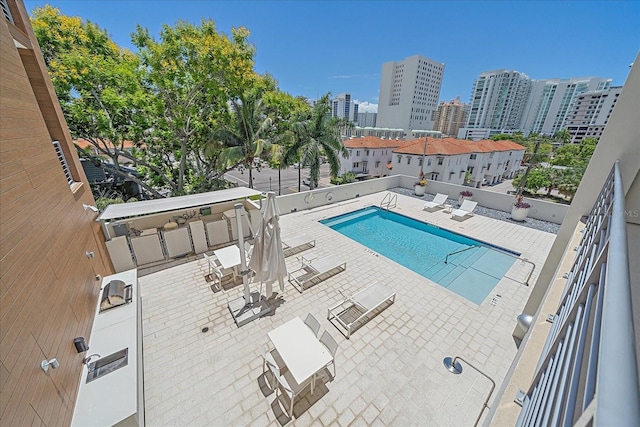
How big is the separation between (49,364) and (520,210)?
57.0 feet

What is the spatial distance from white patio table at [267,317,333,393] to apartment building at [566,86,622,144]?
354 ft

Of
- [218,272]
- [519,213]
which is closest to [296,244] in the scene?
[218,272]

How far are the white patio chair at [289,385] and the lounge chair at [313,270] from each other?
9.20 feet

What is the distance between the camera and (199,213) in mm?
9500

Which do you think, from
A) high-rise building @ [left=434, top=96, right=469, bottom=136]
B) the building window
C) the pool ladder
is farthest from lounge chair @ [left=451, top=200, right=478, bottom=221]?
high-rise building @ [left=434, top=96, right=469, bottom=136]

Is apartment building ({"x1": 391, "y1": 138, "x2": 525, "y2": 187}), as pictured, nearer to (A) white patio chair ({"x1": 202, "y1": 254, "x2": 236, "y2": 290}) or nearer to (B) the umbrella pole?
(A) white patio chair ({"x1": 202, "y1": 254, "x2": 236, "y2": 290})

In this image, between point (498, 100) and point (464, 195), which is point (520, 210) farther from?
point (498, 100)

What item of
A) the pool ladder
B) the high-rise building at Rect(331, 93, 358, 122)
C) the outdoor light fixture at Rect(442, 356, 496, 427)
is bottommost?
the pool ladder

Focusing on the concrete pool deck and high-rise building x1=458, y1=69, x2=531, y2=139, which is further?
high-rise building x1=458, y1=69, x2=531, y2=139

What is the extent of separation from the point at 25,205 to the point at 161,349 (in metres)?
3.63

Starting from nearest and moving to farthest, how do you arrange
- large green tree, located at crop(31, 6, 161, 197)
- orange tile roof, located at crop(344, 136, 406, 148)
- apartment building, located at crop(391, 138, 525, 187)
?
large green tree, located at crop(31, 6, 161, 197) → apartment building, located at crop(391, 138, 525, 187) → orange tile roof, located at crop(344, 136, 406, 148)

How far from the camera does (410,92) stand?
80.6m

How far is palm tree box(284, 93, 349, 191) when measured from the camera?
15156 millimetres

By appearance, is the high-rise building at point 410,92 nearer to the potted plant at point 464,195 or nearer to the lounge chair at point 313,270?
the potted plant at point 464,195
